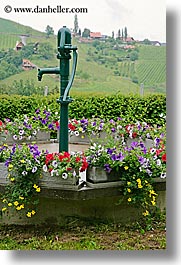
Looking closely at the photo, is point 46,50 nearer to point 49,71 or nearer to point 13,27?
point 13,27

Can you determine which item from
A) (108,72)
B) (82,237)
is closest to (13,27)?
(82,237)

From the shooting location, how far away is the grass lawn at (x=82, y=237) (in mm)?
2559

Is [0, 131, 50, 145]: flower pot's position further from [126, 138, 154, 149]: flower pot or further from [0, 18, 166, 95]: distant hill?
[0, 18, 166, 95]: distant hill

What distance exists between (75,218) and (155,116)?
2.33 meters

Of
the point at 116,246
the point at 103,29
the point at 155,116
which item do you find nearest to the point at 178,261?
the point at 116,246

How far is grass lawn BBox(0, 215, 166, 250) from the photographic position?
2559 millimetres

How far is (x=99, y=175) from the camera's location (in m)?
2.54

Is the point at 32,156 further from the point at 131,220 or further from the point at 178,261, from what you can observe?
the point at 178,261

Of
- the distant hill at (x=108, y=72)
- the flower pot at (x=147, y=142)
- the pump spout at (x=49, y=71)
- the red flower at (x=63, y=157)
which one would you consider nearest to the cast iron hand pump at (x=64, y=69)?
the pump spout at (x=49, y=71)

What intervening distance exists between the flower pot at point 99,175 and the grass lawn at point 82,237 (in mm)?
310

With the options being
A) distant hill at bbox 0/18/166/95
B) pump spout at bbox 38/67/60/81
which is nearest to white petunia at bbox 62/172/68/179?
pump spout at bbox 38/67/60/81

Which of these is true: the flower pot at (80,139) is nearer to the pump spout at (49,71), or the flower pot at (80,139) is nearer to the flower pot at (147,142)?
the flower pot at (147,142)

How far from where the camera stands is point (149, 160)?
8.74 ft

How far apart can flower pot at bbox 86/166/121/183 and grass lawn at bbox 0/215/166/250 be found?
0.31 metres
